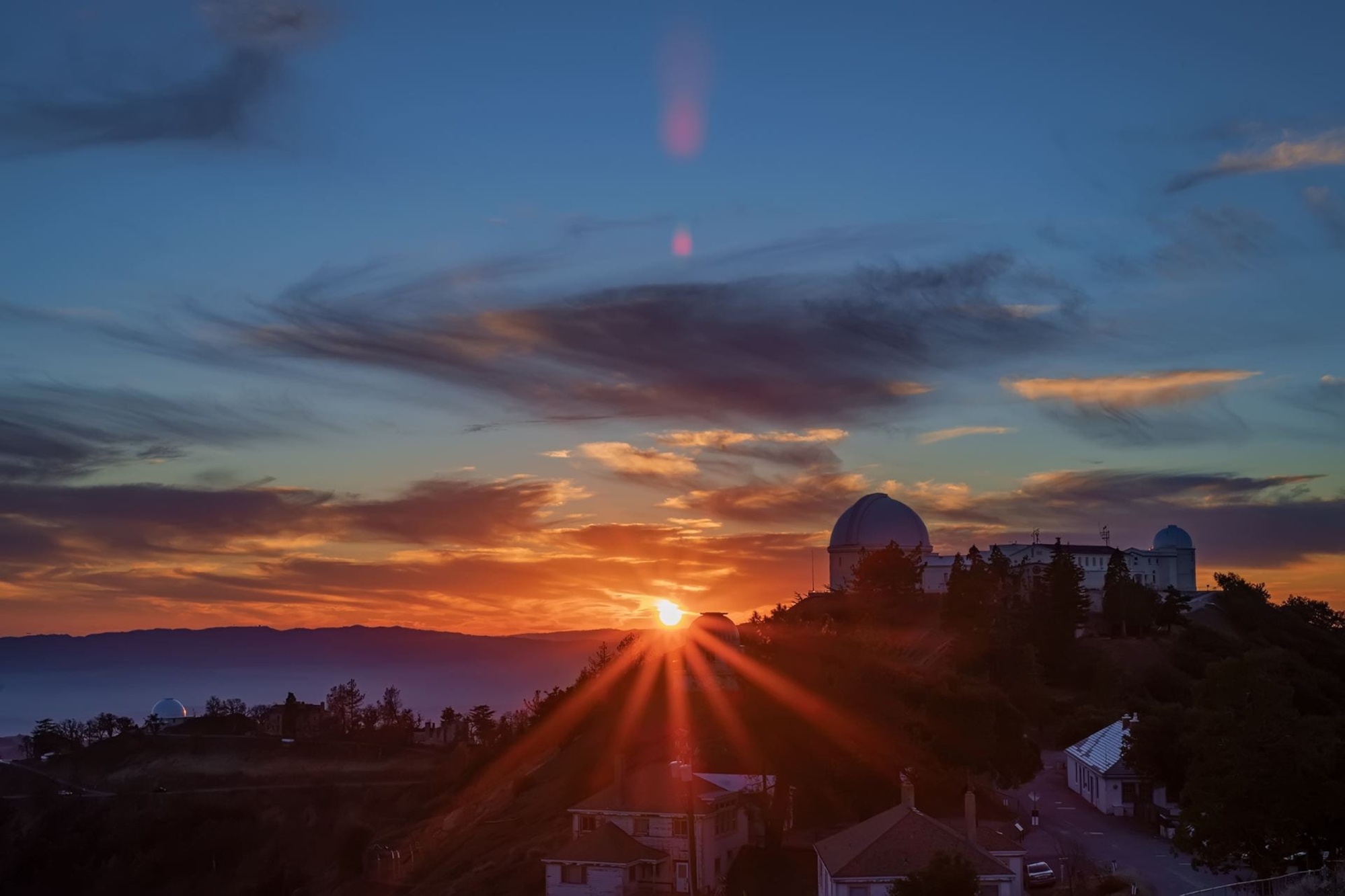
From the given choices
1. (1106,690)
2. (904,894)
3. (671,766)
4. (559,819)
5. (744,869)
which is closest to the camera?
(904,894)

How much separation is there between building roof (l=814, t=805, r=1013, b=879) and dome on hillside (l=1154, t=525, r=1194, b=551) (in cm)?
7421

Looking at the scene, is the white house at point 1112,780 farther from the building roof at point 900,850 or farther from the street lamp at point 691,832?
the street lamp at point 691,832

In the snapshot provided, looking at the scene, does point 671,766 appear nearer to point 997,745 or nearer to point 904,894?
point 997,745

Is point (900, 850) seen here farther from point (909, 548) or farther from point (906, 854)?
point (909, 548)

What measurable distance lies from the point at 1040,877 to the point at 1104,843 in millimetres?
6850

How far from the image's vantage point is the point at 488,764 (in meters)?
78.9

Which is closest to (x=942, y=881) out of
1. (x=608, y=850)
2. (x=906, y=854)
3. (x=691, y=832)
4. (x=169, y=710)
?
(x=906, y=854)

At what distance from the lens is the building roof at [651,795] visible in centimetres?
4562

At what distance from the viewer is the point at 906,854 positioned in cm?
3616

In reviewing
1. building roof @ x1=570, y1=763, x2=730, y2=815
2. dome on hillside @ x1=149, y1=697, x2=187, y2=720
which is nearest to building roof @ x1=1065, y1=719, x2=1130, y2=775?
building roof @ x1=570, y1=763, x2=730, y2=815

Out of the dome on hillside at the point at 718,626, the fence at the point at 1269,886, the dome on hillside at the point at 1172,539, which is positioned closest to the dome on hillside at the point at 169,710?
the dome on hillside at the point at 718,626

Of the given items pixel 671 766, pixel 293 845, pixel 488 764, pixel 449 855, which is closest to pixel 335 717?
pixel 293 845

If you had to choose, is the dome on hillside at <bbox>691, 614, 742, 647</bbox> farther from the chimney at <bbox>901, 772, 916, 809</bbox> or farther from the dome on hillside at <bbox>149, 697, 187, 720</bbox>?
the dome on hillside at <bbox>149, 697, 187, 720</bbox>

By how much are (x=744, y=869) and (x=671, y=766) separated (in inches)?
214
